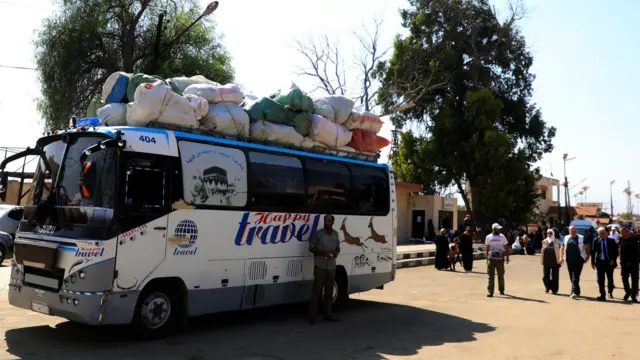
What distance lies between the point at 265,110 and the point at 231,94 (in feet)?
2.60

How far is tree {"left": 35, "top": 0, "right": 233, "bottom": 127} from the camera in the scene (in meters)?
25.1

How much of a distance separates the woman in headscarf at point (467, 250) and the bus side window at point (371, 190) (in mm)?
10744

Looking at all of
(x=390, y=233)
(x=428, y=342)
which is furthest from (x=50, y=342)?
(x=390, y=233)

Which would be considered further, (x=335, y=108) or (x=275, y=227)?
(x=335, y=108)

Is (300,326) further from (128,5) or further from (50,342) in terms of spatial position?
(128,5)

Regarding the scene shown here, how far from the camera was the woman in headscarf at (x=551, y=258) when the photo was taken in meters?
15.1

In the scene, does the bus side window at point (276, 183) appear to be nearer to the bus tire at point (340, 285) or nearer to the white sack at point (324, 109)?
the white sack at point (324, 109)

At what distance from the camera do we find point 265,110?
9.79m

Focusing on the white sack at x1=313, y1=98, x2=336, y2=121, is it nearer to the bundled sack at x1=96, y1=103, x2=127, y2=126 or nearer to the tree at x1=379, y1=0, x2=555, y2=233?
the bundled sack at x1=96, y1=103, x2=127, y2=126

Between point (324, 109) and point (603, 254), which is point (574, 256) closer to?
point (603, 254)

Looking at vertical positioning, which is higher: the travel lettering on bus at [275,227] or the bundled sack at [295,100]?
the bundled sack at [295,100]

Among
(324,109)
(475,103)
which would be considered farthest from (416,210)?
(324,109)

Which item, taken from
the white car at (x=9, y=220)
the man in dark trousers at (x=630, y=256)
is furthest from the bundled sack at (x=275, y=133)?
the white car at (x=9, y=220)

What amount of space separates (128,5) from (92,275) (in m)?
22.6
